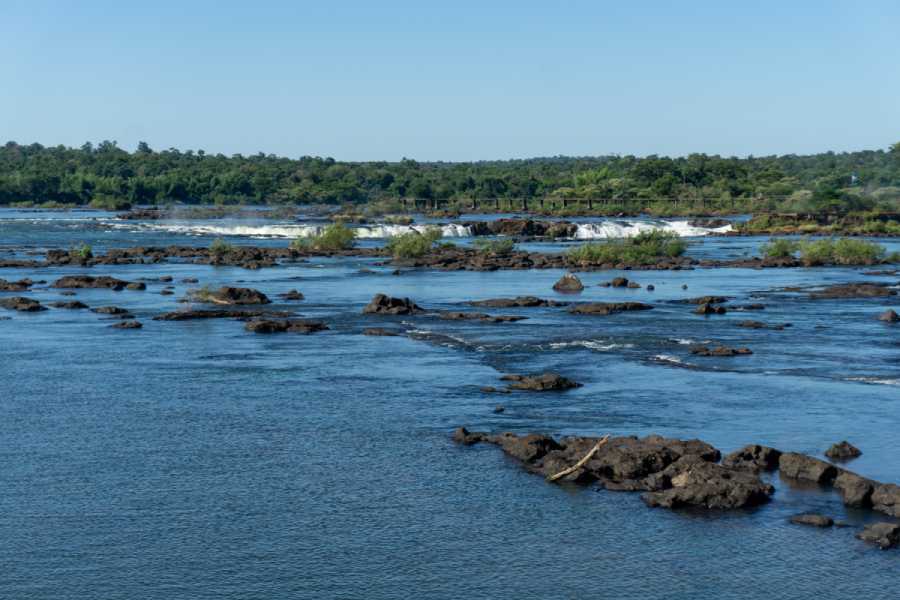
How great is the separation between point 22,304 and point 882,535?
49502 millimetres

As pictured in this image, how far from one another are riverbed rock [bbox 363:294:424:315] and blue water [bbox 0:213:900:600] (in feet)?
9.46

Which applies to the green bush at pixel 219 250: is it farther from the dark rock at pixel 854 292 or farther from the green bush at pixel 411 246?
the dark rock at pixel 854 292

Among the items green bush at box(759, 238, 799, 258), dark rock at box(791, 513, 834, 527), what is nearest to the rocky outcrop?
green bush at box(759, 238, 799, 258)

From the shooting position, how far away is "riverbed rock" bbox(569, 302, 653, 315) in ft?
199

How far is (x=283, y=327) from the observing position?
55406 millimetres

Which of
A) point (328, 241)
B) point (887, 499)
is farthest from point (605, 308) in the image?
point (328, 241)

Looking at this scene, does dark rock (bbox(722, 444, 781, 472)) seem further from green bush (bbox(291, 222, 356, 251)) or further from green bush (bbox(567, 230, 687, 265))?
green bush (bbox(291, 222, 356, 251))

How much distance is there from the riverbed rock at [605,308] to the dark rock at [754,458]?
29799 millimetres

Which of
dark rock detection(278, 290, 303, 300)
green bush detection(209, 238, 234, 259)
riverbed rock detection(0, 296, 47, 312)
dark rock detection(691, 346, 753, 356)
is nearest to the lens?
dark rock detection(691, 346, 753, 356)

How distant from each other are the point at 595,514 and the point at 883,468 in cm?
821

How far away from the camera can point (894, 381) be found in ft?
136

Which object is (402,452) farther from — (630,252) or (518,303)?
(630,252)

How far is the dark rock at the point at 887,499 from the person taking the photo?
1059 inches

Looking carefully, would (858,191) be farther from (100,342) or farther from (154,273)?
(100,342)
